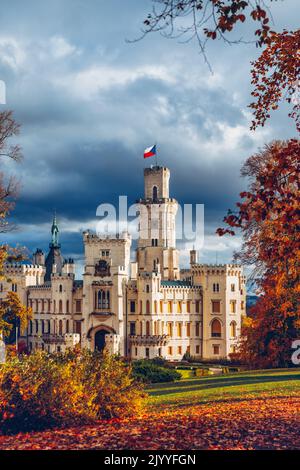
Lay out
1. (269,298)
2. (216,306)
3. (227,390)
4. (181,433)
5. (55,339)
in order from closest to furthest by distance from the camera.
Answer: (181,433), (227,390), (269,298), (55,339), (216,306)

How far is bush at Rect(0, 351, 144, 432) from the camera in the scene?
1595 centimetres

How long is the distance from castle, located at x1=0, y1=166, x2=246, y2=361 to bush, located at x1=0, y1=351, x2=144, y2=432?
5671 centimetres

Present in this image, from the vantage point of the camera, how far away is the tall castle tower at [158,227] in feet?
290

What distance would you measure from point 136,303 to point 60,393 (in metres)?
62.0

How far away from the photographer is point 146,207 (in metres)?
90.6

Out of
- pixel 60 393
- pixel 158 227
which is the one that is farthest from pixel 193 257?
pixel 60 393

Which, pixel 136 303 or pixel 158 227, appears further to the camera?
pixel 158 227

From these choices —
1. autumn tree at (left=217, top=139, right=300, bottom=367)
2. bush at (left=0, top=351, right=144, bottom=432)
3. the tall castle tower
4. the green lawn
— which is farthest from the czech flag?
bush at (left=0, top=351, right=144, bottom=432)

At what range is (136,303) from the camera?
78125mm

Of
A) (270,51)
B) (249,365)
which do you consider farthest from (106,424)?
(249,365)

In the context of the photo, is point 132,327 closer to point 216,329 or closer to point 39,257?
point 216,329

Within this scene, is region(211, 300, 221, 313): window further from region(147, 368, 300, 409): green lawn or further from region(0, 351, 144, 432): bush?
region(0, 351, 144, 432): bush
